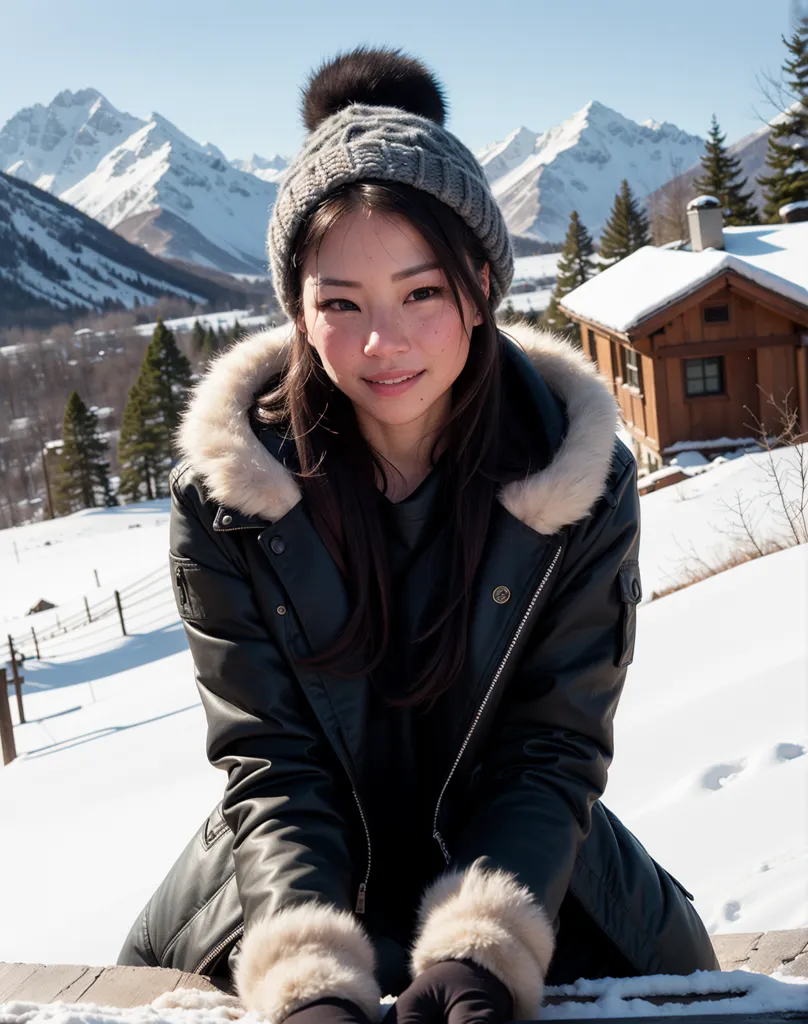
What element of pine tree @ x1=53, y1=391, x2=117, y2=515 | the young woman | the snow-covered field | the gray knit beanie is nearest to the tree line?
pine tree @ x1=53, y1=391, x2=117, y2=515

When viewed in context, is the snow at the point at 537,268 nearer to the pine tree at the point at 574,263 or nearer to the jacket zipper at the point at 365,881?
the pine tree at the point at 574,263

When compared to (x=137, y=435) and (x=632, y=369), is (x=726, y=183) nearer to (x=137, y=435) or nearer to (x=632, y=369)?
(x=632, y=369)

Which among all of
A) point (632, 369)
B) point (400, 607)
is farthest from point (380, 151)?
point (632, 369)

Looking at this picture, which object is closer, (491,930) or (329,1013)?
(329,1013)

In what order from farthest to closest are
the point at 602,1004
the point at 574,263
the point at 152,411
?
the point at 152,411, the point at 574,263, the point at 602,1004

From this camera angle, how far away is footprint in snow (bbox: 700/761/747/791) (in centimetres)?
363

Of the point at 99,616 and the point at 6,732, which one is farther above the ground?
the point at 6,732

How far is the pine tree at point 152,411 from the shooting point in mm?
46625

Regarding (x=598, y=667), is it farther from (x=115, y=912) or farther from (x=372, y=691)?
(x=115, y=912)

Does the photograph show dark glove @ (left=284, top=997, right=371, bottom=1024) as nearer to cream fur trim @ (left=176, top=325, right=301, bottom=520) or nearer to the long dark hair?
the long dark hair

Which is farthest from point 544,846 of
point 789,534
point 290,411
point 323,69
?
point 789,534

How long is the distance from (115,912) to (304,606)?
106 inches

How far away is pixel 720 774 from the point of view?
12.1 ft

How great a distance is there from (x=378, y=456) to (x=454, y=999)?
45.6 inches
